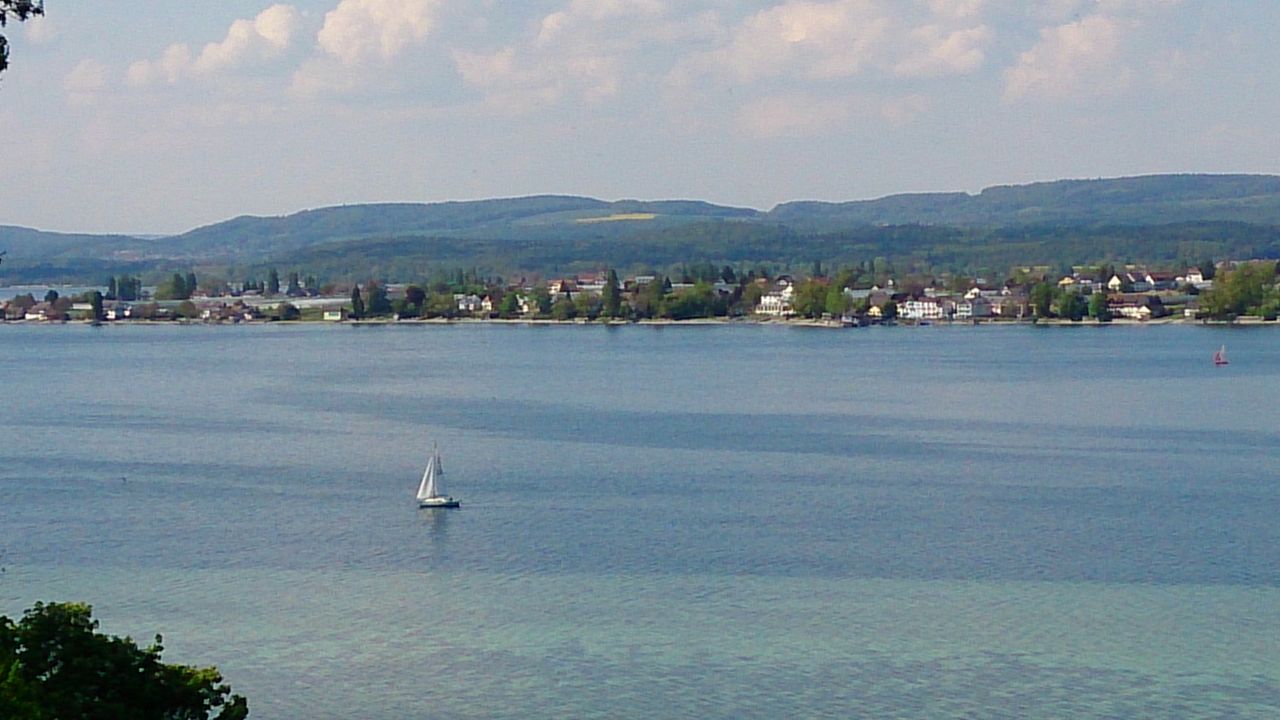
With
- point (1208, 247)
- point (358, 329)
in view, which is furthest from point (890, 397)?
point (1208, 247)

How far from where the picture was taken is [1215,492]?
36.8 feet

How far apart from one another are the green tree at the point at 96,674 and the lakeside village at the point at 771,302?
115ft

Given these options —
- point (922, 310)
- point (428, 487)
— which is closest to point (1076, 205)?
point (922, 310)

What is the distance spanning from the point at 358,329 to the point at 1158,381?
23230 mm

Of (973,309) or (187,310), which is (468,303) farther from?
(973,309)

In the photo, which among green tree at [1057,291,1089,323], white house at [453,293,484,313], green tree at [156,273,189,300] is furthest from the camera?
green tree at [156,273,189,300]

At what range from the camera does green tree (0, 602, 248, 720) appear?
4293 millimetres

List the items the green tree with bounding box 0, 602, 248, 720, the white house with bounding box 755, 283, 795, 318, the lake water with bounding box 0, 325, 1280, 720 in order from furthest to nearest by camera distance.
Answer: the white house with bounding box 755, 283, 795, 318
the lake water with bounding box 0, 325, 1280, 720
the green tree with bounding box 0, 602, 248, 720

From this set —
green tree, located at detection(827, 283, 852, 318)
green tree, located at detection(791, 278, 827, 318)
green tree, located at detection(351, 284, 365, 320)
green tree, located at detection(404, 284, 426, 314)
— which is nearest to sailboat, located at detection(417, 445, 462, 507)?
green tree, located at detection(827, 283, 852, 318)

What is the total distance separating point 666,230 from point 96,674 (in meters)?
76.6

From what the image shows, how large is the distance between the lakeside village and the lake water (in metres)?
20.6

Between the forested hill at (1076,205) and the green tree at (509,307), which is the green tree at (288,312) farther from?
the forested hill at (1076,205)

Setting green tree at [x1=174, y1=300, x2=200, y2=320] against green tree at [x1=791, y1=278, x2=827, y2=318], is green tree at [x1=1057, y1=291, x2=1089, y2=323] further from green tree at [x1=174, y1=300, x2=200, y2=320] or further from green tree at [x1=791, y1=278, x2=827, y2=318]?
green tree at [x1=174, y1=300, x2=200, y2=320]

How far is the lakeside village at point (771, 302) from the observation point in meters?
39.9
